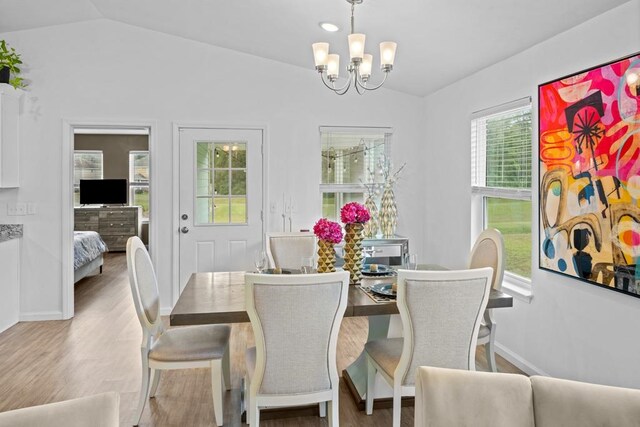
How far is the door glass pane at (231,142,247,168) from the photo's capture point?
503 cm

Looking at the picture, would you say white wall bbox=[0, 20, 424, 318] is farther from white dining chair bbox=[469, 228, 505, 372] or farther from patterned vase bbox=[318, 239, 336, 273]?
patterned vase bbox=[318, 239, 336, 273]

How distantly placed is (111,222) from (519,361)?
8077 millimetres

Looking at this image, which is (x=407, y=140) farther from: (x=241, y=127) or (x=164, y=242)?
(x=164, y=242)

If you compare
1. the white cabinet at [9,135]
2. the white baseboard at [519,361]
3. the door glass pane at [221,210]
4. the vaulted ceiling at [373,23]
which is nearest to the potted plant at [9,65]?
Result: the white cabinet at [9,135]

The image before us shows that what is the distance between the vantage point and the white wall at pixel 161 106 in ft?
15.2

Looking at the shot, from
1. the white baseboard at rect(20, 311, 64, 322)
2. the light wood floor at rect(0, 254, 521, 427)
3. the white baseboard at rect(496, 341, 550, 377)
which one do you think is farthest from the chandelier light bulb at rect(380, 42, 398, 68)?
the white baseboard at rect(20, 311, 64, 322)

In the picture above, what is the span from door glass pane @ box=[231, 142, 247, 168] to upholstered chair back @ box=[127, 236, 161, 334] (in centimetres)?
234

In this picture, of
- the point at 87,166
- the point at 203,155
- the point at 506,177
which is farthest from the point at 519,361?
the point at 87,166

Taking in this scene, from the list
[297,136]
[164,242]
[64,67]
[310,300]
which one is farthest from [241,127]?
[310,300]

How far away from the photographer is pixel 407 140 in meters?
5.28

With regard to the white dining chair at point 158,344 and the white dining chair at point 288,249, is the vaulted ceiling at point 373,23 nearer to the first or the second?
the white dining chair at point 288,249

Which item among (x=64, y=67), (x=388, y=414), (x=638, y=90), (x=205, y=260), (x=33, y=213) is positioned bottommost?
(x=388, y=414)

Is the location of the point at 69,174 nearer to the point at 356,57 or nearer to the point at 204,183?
the point at 204,183

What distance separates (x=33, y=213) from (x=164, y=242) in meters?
1.26
